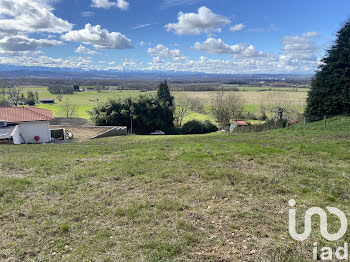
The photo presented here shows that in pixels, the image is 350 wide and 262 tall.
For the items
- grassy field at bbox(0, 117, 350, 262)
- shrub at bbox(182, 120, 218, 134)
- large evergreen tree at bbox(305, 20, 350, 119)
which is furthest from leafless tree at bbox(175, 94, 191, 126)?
grassy field at bbox(0, 117, 350, 262)

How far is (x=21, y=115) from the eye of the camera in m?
25.8

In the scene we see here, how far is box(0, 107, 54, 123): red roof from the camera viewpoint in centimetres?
2493

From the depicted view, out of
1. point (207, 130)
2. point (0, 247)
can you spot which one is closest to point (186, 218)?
point (0, 247)

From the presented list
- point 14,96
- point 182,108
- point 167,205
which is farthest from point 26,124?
point 14,96

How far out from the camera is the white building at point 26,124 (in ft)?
79.7

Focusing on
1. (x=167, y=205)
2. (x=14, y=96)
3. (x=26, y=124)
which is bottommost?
(x=26, y=124)

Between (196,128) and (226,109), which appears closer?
(196,128)

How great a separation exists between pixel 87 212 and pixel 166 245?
2.14 m

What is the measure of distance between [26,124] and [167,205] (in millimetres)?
25426

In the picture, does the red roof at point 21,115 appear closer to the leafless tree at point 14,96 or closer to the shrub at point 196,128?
the shrub at point 196,128

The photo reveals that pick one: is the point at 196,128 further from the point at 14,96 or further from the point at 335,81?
the point at 14,96

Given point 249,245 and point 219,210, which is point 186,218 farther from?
point 249,245

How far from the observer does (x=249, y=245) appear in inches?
157

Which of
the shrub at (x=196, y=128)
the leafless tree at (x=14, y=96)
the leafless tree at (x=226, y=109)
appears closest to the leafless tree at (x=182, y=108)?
the leafless tree at (x=226, y=109)
